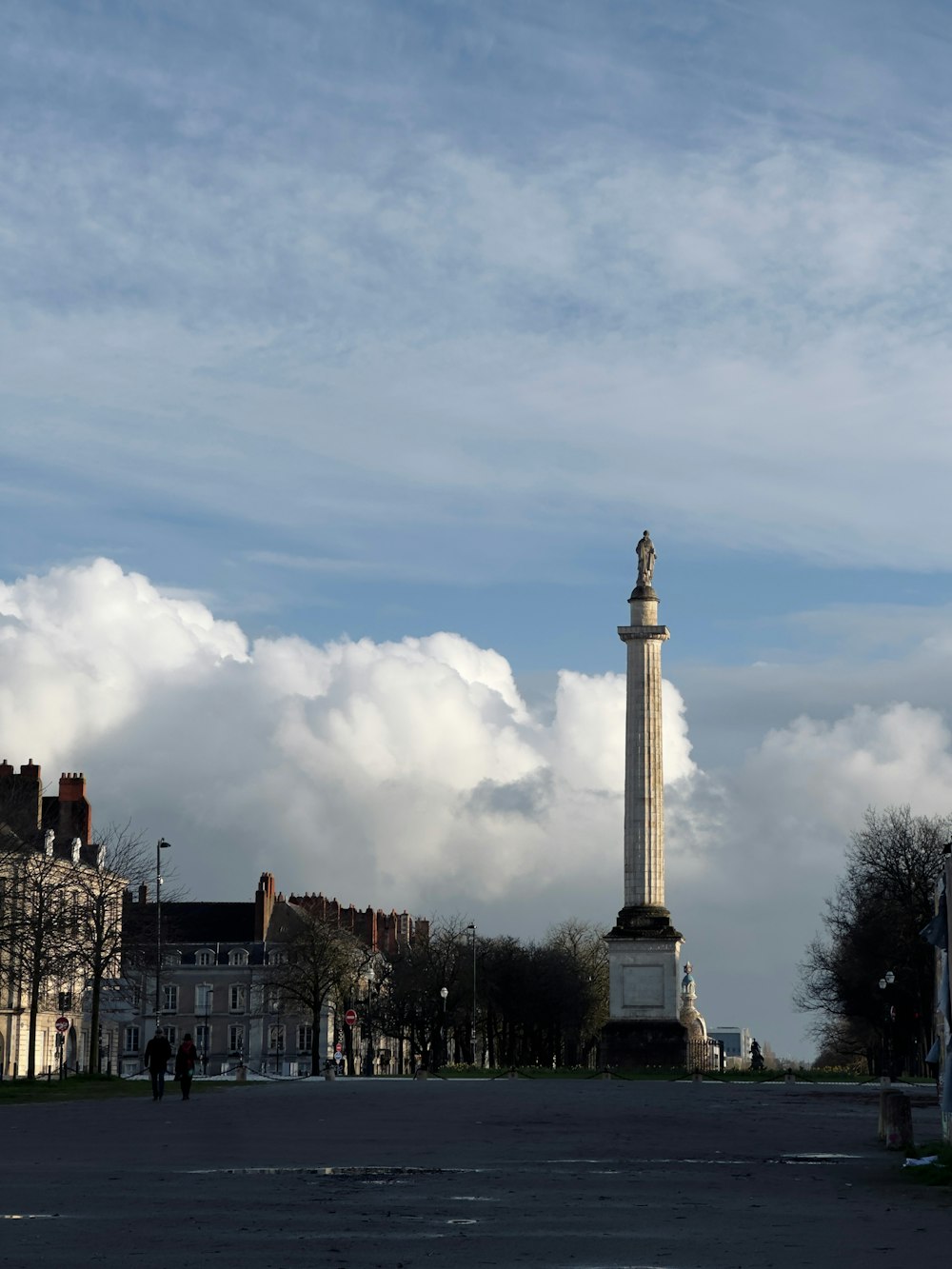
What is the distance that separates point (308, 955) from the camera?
4439 inches

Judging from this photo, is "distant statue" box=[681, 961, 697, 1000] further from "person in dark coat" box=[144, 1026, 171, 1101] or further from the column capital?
"person in dark coat" box=[144, 1026, 171, 1101]

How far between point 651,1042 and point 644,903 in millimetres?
6045

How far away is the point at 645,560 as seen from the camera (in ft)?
285

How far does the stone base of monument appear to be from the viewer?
78.7 m

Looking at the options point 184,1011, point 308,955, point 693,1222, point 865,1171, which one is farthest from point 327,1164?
point 184,1011

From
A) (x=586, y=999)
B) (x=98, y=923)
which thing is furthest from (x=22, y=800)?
(x=586, y=999)

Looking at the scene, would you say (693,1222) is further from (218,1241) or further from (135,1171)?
(135,1171)

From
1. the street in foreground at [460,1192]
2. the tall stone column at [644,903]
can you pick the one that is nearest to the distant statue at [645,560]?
the tall stone column at [644,903]

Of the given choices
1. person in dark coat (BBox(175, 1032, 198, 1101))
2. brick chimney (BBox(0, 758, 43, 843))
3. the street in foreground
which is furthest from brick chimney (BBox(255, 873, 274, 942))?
the street in foreground

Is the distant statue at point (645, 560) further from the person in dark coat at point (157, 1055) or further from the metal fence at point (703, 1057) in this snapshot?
the person in dark coat at point (157, 1055)

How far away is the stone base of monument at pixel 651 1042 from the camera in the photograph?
7869cm

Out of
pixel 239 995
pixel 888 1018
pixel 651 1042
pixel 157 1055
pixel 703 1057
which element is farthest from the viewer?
pixel 239 995

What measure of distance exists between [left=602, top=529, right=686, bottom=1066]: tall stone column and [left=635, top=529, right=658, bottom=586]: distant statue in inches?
44.0

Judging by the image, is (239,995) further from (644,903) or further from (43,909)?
(43,909)
